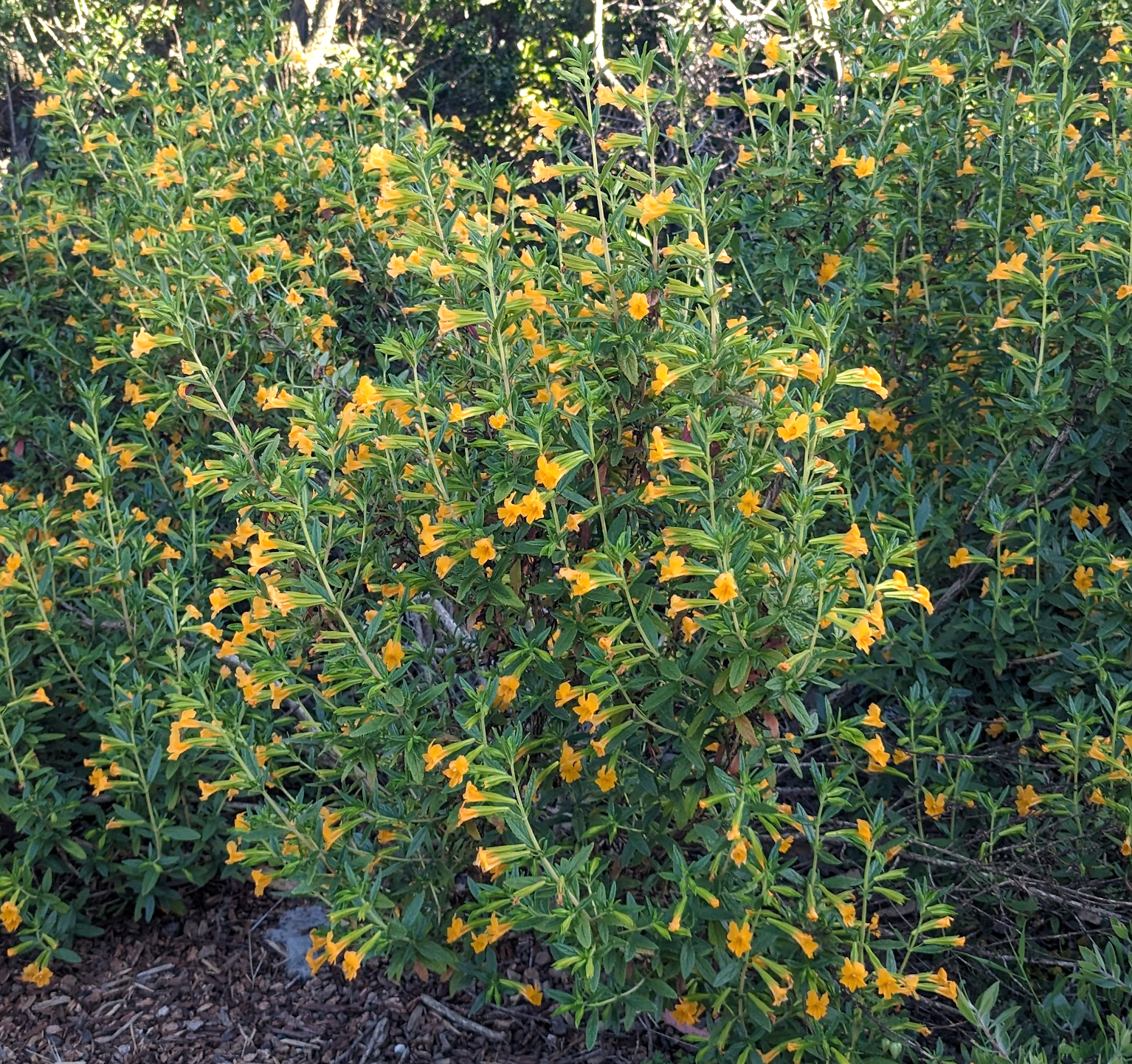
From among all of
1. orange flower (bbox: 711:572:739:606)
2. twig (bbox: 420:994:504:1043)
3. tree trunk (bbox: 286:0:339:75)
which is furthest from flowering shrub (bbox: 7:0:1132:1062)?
tree trunk (bbox: 286:0:339:75)

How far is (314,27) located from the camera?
21.4 feet

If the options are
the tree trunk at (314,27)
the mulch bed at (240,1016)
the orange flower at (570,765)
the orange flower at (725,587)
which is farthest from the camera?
the tree trunk at (314,27)

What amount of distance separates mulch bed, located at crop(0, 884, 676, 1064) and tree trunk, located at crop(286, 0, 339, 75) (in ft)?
15.6

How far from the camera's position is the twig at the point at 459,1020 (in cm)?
256

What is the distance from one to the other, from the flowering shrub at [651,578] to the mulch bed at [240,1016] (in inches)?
5.0

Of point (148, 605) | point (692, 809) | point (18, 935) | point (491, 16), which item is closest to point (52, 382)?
point (148, 605)

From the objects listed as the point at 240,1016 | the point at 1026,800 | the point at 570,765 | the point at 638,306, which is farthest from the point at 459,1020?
the point at 638,306

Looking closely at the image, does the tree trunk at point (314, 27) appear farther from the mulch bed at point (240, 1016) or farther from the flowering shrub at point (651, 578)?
the mulch bed at point (240, 1016)

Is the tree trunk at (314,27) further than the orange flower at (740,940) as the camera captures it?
Yes

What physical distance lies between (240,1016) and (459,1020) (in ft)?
1.81

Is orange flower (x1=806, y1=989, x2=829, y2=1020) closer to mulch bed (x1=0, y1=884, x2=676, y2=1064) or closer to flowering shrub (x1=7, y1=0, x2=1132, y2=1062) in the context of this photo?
flowering shrub (x1=7, y1=0, x2=1132, y2=1062)

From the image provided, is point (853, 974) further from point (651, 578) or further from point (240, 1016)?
point (240, 1016)

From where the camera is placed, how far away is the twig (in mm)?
2557

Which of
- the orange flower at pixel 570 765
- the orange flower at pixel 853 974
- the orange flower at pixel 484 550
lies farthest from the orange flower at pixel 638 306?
the orange flower at pixel 853 974
